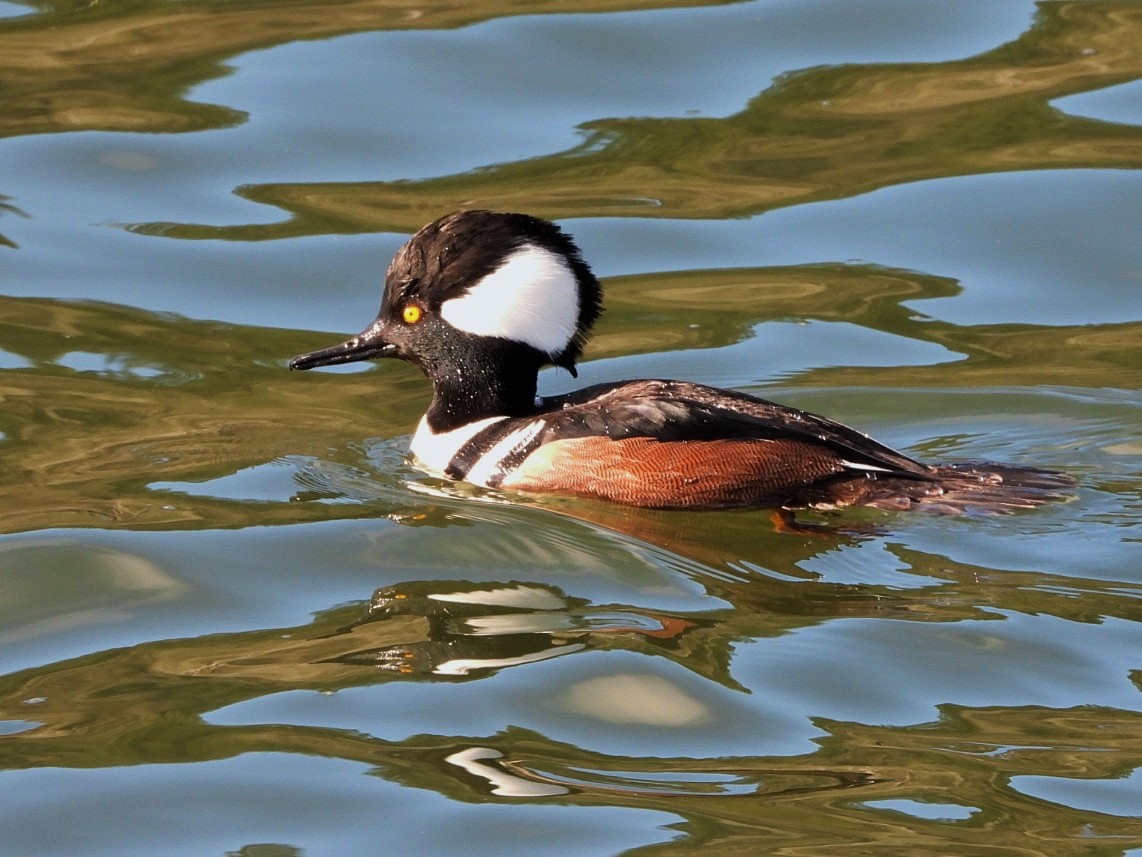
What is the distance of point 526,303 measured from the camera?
7473 mm

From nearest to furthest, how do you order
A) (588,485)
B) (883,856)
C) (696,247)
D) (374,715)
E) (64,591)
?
(883,856), (374,715), (64,591), (588,485), (696,247)

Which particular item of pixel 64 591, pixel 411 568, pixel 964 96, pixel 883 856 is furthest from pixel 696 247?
pixel 883 856

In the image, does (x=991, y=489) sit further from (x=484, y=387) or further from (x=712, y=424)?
(x=484, y=387)

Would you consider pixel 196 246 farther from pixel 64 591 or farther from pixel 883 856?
pixel 883 856

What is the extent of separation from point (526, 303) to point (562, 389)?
1400 millimetres

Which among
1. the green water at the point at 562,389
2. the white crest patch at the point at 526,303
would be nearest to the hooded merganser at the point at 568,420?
the white crest patch at the point at 526,303

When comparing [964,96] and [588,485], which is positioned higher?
[964,96]

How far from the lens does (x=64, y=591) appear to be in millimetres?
6215

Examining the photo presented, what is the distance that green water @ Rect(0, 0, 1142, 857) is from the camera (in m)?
4.82

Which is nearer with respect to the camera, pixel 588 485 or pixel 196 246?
pixel 588 485

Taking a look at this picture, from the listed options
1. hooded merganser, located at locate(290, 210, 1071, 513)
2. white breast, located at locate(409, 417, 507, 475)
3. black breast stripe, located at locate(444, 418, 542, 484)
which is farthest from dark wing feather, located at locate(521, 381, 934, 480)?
white breast, located at locate(409, 417, 507, 475)

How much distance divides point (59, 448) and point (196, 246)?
246cm

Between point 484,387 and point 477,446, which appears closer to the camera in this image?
point 477,446

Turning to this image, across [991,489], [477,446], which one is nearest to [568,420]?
[477,446]
